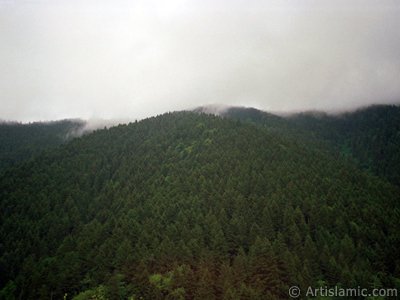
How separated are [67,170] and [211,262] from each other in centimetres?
10630

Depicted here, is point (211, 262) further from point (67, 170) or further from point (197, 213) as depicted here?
point (67, 170)

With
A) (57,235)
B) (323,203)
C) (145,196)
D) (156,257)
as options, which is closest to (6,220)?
(57,235)

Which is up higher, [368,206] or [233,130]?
[233,130]

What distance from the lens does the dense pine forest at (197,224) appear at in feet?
266

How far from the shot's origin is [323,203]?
110 m

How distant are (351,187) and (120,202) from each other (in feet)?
278

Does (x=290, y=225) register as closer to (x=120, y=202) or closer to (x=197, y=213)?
(x=197, y=213)

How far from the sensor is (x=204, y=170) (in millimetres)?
142000

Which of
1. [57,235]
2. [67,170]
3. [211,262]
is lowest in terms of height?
[211,262]

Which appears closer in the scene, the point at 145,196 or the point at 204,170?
the point at 145,196

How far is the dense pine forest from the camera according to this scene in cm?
8094

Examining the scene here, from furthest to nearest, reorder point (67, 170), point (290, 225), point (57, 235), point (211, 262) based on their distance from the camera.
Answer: point (67, 170), point (57, 235), point (290, 225), point (211, 262)

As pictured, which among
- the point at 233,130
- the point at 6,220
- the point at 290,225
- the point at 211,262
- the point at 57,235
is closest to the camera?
the point at 211,262

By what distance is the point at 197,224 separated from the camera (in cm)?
10181
